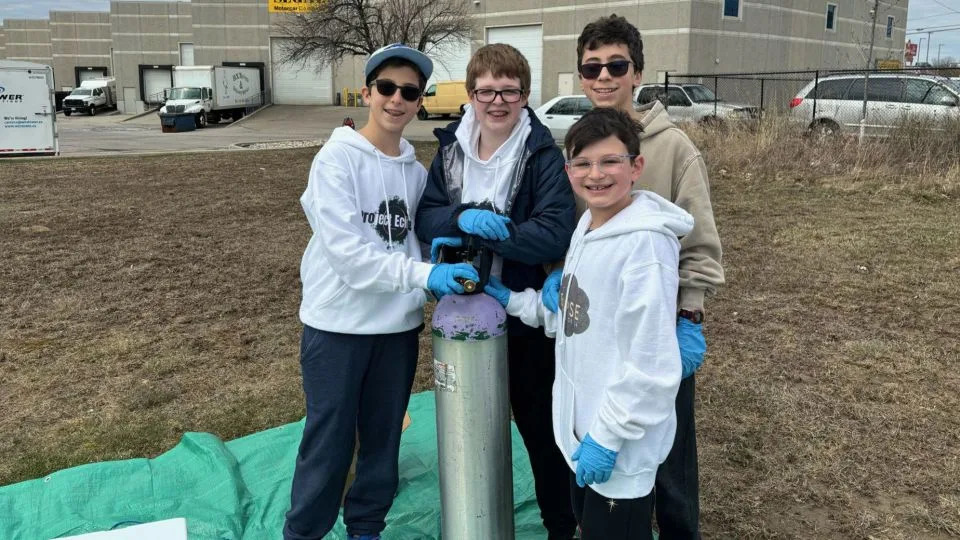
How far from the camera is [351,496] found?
2646 mm

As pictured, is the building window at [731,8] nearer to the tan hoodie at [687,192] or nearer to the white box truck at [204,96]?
the white box truck at [204,96]

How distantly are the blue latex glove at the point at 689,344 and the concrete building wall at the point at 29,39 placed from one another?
7736 centimetres

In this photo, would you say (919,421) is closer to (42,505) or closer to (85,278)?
(42,505)

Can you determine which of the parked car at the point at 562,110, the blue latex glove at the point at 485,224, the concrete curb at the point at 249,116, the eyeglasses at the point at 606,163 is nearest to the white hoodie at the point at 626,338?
the eyeglasses at the point at 606,163

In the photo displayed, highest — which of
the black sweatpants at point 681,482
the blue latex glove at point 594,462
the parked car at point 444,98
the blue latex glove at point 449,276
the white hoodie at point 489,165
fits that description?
the parked car at point 444,98

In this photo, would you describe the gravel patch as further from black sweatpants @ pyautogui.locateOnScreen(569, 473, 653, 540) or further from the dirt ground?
black sweatpants @ pyautogui.locateOnScreen(569, 473, 653, 540)

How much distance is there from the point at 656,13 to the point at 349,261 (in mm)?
31105

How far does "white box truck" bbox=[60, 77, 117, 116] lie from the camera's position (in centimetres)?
4506

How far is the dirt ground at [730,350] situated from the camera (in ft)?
10.7

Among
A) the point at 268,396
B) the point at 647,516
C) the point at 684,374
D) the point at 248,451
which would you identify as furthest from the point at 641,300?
the point at 268,396

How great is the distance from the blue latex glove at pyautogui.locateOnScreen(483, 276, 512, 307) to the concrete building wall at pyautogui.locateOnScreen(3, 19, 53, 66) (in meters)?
76.9

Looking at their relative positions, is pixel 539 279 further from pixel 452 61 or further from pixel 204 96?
pixel 452 61

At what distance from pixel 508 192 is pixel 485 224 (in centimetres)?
26

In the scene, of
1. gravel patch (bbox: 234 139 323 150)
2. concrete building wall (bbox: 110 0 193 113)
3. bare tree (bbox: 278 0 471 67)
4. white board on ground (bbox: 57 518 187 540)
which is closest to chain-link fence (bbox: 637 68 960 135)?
gravel patch (bbox: 234 139 323 150)
